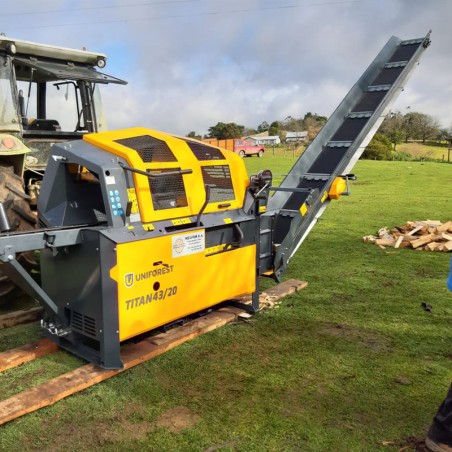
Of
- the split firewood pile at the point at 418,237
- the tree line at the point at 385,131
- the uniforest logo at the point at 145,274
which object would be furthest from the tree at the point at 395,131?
the uniforest logo at the point at 145,274

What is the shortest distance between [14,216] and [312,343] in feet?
8.98

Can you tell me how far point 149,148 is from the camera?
11.9 feet

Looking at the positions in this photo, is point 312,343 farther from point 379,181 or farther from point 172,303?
point 379,181

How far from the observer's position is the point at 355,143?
211 inches

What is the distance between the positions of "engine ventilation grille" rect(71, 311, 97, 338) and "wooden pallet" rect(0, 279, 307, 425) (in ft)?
0.83

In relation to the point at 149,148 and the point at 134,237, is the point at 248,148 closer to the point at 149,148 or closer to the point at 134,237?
the point at 149,148

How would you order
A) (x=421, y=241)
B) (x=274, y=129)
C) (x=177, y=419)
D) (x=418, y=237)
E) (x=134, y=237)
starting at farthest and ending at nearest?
(x=274, y=129) → (x=418, y=237) → (x=421, y=241) → (x=134, y=237) → (x=177, y=419)

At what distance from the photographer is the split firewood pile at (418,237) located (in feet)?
24.0

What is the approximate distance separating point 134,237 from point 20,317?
5.63 feet

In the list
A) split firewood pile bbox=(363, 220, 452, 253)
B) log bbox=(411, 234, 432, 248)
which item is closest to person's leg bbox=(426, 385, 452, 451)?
split firewood pile bbox=(363, 220, 452, 253)

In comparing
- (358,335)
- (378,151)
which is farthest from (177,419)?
(378,151)

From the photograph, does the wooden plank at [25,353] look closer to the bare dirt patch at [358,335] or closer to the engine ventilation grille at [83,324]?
the engine ventilation grille at [83,324]

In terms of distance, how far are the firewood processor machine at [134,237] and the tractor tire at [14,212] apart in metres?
0.62

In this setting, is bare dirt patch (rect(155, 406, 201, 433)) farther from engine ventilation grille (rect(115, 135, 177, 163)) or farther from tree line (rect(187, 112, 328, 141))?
tree line (rect(187, 112, 328, 141))
